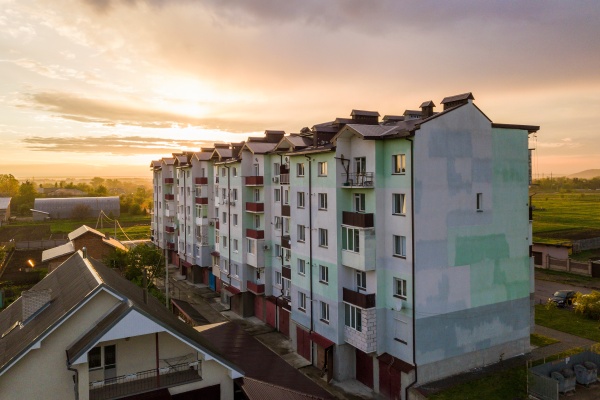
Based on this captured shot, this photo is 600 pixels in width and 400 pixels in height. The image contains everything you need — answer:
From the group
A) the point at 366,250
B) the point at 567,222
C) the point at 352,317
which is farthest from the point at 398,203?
the point at 567,222

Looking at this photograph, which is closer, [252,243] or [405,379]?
[405,379]

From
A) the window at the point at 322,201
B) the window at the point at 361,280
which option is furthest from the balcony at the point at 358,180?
the window at the point at 361,280

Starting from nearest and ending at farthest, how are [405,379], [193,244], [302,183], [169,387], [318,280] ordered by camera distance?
[169,387] → [405,379] → [318,280] → [302,183] → [193,244]

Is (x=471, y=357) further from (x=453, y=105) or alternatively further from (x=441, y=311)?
(x=453, y=105)

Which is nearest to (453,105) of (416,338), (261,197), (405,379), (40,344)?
(416,338)

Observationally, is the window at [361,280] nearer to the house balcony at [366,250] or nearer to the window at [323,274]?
the house balcony at [366,250]

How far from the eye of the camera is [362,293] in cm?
2577

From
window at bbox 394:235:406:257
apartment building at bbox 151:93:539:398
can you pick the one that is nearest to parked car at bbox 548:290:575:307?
apartment building at bbox 151:93:539:398

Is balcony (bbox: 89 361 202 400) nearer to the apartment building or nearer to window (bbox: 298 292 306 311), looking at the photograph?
the apartment building

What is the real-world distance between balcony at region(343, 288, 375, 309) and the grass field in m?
35.2

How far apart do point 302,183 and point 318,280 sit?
7.21 metres

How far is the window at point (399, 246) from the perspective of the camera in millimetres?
24594

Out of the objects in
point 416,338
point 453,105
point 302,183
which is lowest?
point 416,338

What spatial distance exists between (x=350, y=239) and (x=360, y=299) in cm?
376
